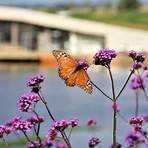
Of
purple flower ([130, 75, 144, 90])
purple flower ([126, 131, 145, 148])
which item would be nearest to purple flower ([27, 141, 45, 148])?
purple flower ([126, 131, 145, 148])

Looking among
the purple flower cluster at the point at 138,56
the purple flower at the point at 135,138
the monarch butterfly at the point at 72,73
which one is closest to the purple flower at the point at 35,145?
the monarch butterfly at the point at 72,73

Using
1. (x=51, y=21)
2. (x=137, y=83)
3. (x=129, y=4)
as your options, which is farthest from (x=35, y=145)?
(x=129, y=4)

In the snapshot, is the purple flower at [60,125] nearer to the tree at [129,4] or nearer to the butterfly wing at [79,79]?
the butterfly wing at [79,79]

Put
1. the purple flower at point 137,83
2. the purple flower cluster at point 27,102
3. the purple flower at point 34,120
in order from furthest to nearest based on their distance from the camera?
the purple flower at point 137,83, the purple flower at point 34,120, the purple flower cluster at point 27,102

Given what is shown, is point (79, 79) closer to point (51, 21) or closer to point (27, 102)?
point (27, 102)

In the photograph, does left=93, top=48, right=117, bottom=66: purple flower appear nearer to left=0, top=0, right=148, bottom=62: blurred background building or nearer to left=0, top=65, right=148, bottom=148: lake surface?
left=0, top=65, right=148, bottom=148: lake surface
